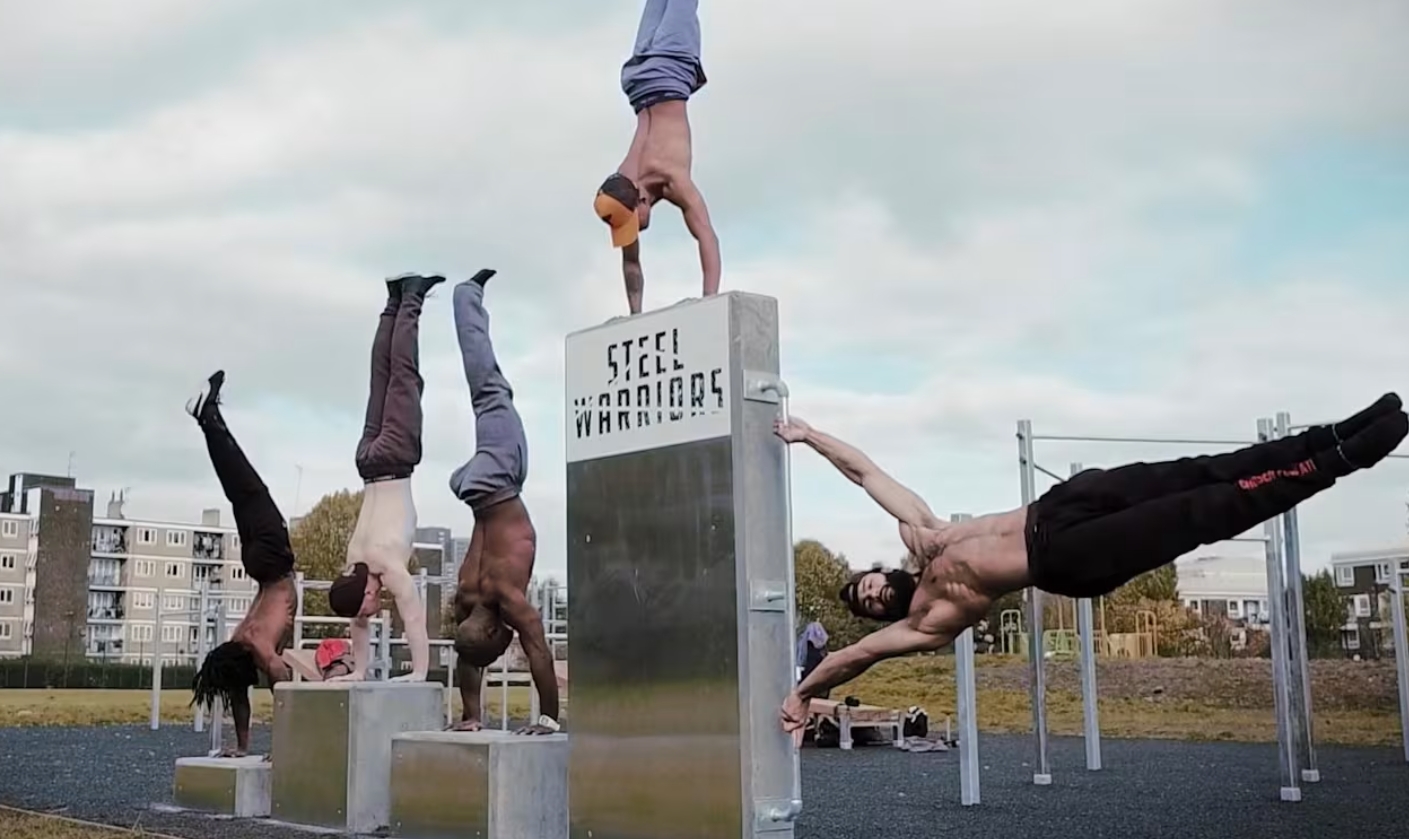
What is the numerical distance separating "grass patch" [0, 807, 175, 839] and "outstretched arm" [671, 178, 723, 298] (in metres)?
3.81

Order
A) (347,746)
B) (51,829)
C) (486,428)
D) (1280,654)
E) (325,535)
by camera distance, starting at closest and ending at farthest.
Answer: (51,829) < (486,428) < (347,746) < (1280,654) < (325,535)

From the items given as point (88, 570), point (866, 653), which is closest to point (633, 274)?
point (866, 653)

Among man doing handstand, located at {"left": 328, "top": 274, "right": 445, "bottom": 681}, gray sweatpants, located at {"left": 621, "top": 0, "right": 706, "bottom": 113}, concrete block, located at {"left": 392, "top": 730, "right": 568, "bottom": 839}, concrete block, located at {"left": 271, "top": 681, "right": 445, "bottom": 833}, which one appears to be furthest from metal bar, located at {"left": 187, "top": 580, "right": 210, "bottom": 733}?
gray sweatpants, located at {"left": 621, "top": 0, "right": 706, "bottom": 113}

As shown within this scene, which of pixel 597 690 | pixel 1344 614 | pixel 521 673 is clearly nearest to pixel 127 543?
pixel 521 673

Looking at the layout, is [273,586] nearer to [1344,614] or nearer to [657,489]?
[657,489]

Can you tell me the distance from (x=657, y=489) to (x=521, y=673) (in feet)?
49.7

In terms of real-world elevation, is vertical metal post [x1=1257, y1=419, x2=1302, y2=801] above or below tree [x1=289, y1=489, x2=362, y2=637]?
below

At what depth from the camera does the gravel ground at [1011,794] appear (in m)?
7.52

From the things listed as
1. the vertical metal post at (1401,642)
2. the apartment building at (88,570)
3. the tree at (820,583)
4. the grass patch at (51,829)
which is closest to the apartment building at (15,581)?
the apartment building at (88,570)

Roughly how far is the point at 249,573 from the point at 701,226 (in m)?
4.60

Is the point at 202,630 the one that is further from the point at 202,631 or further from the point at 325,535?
the point at 325,535

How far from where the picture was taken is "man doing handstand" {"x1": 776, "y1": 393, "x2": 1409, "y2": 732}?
14.9ft

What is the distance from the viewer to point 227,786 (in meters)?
8.72

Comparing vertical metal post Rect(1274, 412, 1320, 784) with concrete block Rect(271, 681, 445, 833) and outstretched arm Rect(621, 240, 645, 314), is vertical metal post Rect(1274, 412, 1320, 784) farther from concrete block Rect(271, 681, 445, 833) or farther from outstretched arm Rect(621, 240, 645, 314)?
concrete block Rect(271, 681, 445, 833)
